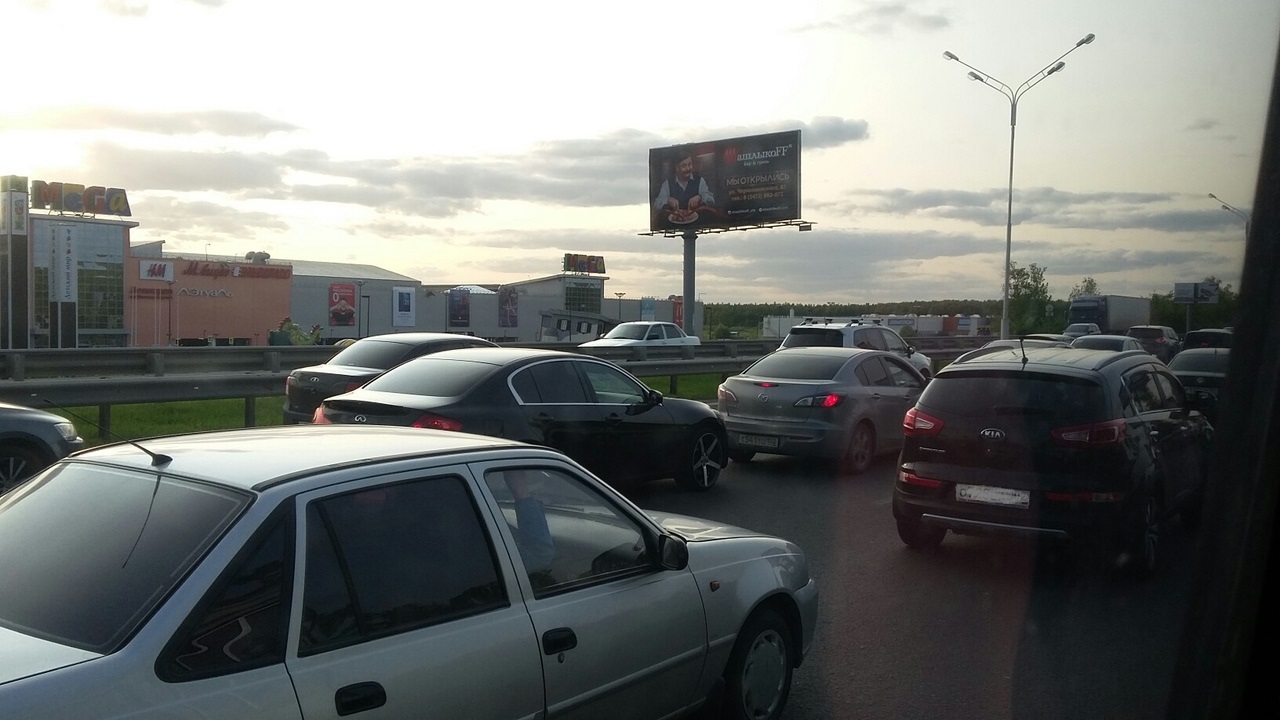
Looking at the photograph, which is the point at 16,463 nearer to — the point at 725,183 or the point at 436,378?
the point at 436,378

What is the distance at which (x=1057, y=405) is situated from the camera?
7.90m

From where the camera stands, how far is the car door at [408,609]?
3078 mm

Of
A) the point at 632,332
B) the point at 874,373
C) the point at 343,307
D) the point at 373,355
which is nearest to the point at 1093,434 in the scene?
the point at 874,373

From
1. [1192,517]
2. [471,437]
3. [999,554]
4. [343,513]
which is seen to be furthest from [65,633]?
[1192,517]

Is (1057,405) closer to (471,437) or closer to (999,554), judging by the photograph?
(999,554)

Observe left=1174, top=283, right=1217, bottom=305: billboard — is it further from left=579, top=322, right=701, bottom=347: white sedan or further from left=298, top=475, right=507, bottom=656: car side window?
left=579, top=322, right=701, bottom=347: white sedan

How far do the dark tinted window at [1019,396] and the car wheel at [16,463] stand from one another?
7576 mm

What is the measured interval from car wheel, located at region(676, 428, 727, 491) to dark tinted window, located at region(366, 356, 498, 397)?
2.62 meters

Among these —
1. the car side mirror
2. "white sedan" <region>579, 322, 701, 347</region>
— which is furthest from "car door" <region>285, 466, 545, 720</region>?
"white sedan" <region>579, 322, 701, 347</region>

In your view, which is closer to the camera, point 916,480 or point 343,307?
point 916,480

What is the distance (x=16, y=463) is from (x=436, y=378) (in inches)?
143

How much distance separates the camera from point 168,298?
160 ft

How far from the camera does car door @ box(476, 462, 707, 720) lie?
12.4 ft

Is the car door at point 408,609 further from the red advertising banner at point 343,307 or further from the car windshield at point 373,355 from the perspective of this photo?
the red advertising banner at point 343,307
